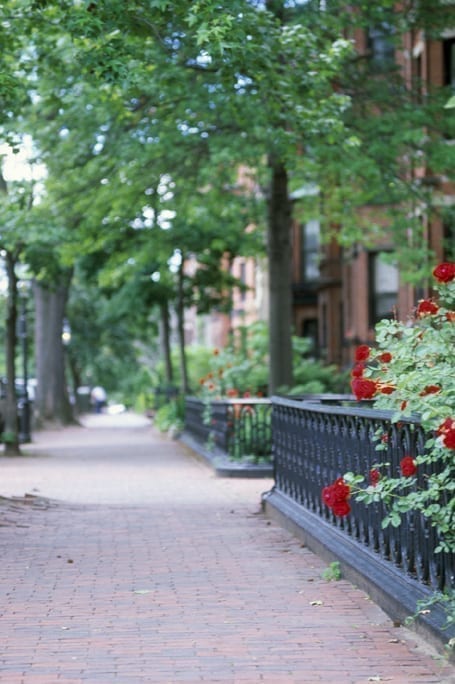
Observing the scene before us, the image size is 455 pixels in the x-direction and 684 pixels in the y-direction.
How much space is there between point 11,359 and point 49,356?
17.5 meters

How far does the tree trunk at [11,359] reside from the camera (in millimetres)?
24578

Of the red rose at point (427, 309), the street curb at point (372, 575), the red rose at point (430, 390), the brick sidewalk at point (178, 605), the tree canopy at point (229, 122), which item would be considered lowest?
the brick sidewalk at point (178, 605)

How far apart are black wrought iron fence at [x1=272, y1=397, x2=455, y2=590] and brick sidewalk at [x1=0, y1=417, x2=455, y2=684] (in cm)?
38

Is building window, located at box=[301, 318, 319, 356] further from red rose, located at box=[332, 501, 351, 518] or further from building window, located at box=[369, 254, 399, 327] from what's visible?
red rose, located at box=[332, 501, 351, 518]

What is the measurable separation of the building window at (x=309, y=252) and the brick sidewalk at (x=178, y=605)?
1191 inches

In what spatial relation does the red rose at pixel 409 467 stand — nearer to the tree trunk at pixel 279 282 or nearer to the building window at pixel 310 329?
the tree trunk at pixel 279 282

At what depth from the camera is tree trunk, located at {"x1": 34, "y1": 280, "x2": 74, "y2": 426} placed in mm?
40969

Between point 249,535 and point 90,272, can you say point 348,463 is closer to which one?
point 249,535

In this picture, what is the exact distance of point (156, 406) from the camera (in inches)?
1964

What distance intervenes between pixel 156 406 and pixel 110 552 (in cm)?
3900

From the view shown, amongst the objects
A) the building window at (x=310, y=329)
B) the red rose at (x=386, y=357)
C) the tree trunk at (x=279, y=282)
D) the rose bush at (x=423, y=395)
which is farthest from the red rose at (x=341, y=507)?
the building window at (x=310, y=329)

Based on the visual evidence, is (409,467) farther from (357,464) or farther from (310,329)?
(310,329)

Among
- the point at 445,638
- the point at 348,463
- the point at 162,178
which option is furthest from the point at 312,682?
the point at 162,178

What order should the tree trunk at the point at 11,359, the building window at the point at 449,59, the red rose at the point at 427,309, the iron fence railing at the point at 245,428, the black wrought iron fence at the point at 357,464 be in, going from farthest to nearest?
1. the building window at the point at 449,59
2. the tree trunk at the point at 11,359
3. the iron fence railing at the point at 245,428
4. the red rose at the point at 427,309
5. the black wrought iron fence at the point at 357,464
